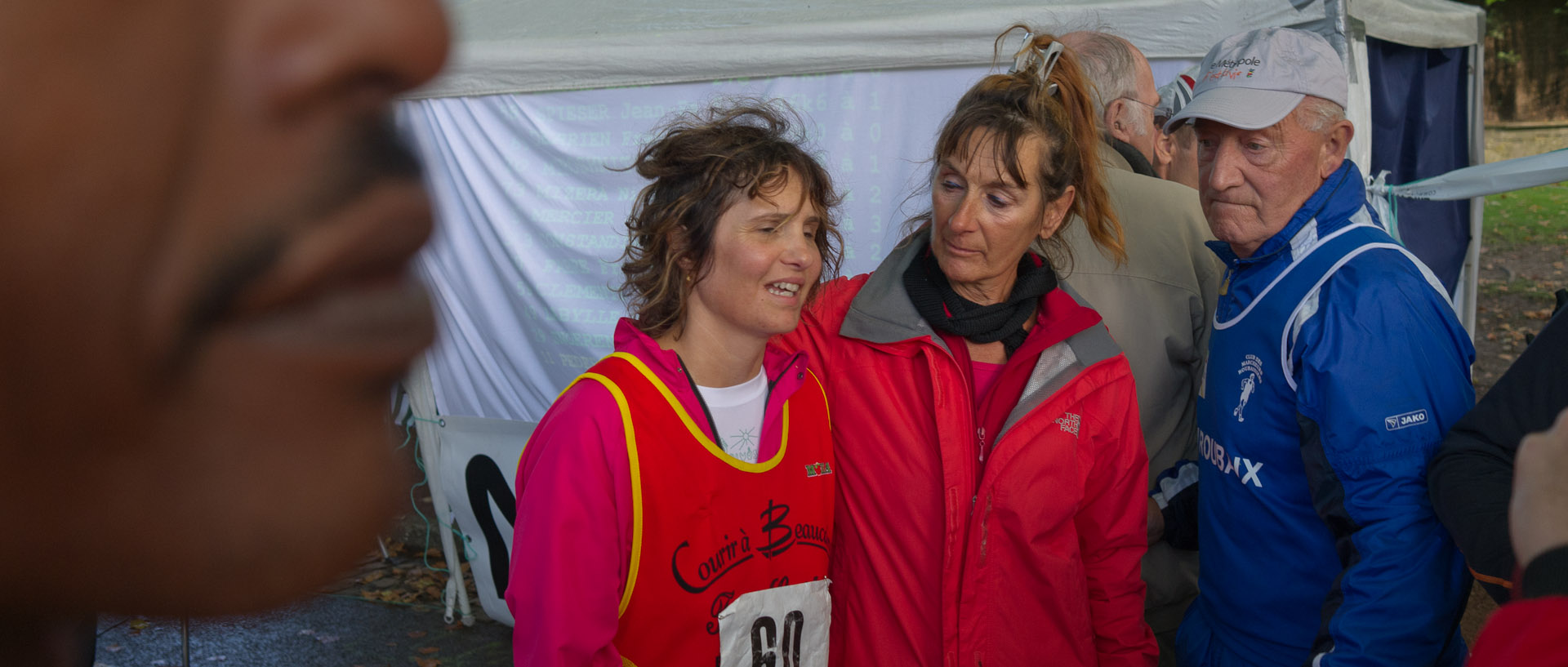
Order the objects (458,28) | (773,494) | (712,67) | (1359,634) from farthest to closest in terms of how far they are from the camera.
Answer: (712,67)
(773,494)
(1359,634)
(458,28)

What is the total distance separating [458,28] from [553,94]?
4.52 m

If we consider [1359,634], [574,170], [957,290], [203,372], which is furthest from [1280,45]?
[574,170]

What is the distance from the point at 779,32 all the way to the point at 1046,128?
6.28 feet

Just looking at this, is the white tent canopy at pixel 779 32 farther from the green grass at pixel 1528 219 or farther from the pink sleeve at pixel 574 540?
the green grass at pixel 1528 219

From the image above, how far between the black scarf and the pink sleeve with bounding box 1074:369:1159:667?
267mm

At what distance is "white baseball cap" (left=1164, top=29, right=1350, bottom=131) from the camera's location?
221 centimetres

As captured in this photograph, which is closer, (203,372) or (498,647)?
(203,372)

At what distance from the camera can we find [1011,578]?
2.21 metres

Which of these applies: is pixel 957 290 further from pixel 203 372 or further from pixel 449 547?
pixel 449 547

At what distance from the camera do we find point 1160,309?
2.93 m

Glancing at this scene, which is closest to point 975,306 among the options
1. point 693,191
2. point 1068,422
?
point 1068,422

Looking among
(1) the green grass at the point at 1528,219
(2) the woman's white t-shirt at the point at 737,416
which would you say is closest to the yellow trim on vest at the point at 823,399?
(2) the woman's white t-shirt at the point at 737,416

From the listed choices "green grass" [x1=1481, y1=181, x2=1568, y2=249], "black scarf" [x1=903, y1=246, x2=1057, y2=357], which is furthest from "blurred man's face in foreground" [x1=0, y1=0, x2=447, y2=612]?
"green grass" [x1=1481, y1=181, x2=1568, y2=249]

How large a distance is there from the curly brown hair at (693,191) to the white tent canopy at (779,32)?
1.68m
